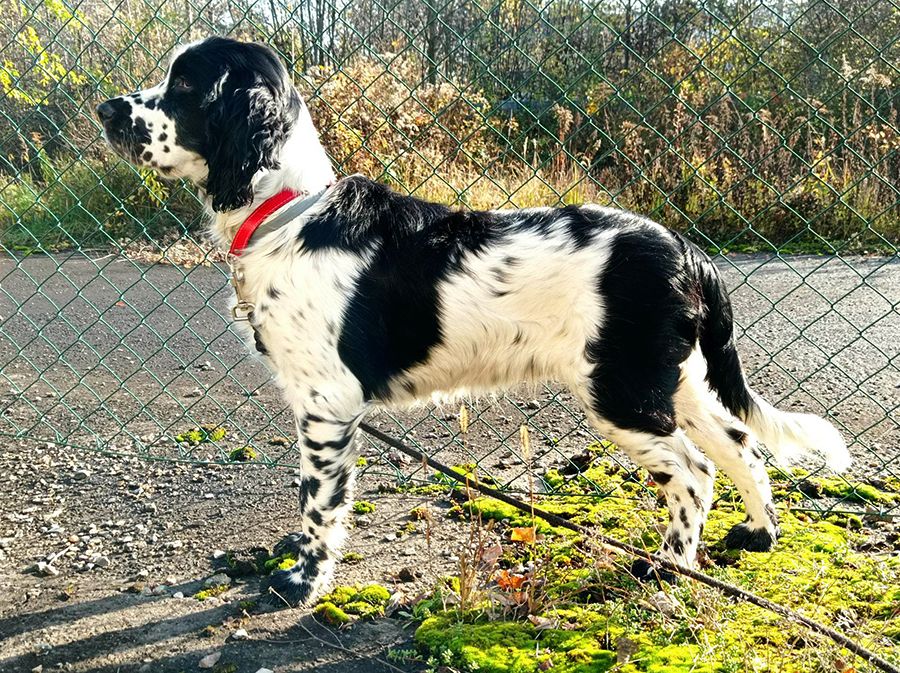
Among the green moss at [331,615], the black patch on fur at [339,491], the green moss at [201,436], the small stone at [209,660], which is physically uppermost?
the black patch on fur at [339,491]

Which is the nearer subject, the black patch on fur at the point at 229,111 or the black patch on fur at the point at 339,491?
the black patch on fur at the point at 229,111

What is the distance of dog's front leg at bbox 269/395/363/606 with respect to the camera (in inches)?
121

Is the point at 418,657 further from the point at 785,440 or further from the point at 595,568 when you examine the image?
the point at 785,440

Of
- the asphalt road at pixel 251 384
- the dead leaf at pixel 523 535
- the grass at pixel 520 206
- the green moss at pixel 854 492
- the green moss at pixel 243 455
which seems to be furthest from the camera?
the grass at pixel 520 206

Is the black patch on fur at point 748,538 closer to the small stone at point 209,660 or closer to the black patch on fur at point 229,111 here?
the small stone at point 209,660

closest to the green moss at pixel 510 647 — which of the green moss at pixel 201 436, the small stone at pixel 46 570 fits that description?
the small stone at pixel 46 570

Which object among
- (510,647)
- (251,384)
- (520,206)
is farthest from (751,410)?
(520,206)

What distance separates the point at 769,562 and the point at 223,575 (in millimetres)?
1998

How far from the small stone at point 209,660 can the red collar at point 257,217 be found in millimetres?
1337

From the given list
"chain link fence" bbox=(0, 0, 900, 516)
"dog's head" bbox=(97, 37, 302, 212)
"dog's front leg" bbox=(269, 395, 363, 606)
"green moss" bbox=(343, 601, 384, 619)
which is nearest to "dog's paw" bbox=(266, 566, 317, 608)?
"dog's front leg" bbox=(269, 395, 363, 606)

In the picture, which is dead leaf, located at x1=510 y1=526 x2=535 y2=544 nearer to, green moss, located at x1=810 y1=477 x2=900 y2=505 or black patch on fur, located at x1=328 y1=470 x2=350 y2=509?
black patch on fur, located at x1=328 y1=470 x2=350 y2=509

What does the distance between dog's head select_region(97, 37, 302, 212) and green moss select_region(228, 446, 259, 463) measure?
A: 1502 mm

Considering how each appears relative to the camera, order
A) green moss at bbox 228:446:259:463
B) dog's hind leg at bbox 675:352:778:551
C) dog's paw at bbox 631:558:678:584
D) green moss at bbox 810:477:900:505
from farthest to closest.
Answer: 1. green moss at bbox 228:446:259:463
2. green moss at bbox 810:477:900:505
3. dog's hind leg at bbox 675:352:778:551
4. dog's paw at bbox 631:558:678:584

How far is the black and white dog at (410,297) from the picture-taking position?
2.93 m
